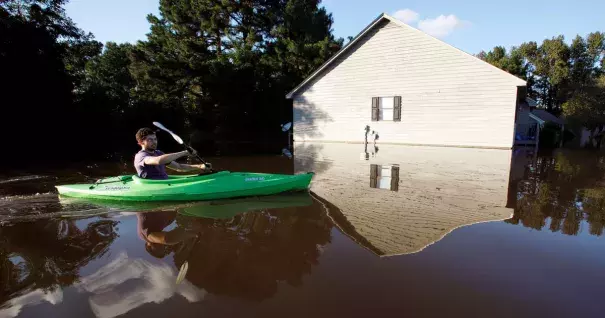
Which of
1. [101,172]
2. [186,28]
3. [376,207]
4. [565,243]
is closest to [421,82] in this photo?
[376,207]

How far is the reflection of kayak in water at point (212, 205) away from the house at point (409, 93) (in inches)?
435

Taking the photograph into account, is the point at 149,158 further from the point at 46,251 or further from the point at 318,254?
the point at 318,254

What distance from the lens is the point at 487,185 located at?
7414 mm

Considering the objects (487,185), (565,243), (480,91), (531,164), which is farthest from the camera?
(480,91)

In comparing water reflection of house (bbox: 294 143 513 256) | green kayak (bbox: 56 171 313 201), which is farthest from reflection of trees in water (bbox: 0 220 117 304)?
water reflection of house (bbox: 294 143 513 256)

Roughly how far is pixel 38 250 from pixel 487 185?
817 cm

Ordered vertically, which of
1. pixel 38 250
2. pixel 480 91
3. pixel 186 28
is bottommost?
pixel 38 250

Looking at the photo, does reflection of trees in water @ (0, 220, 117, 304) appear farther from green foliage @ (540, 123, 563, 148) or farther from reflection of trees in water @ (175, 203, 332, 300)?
green foliage @ (540, 123, 563, 148)

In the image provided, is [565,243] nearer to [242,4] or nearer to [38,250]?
[38,250]

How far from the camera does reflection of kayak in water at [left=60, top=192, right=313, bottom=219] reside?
567cm

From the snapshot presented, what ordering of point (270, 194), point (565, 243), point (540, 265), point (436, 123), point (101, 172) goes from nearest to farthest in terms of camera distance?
1. point (540, 265)
2. point (565, 243)
3. point (270, 194)
4. point (101, 172)
5. point (436, 123)

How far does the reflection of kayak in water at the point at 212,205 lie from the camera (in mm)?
5672

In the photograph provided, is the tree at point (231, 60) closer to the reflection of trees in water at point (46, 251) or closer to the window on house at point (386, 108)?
the window on house at point (386, 108)

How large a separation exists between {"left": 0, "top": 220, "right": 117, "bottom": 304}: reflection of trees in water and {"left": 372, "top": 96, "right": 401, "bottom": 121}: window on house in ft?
Result: 45.5
